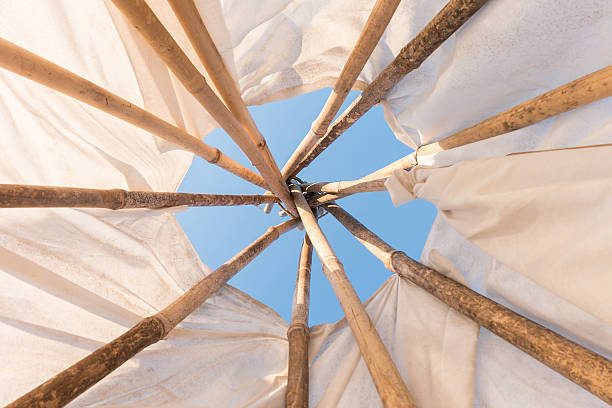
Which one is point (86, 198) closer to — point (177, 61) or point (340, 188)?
point (177, 61)

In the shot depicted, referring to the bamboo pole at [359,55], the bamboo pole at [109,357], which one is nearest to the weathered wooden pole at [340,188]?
the bamboo pole at [359,55]

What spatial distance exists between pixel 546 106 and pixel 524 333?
138 cm

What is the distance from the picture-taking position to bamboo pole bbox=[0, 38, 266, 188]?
5.62 ft

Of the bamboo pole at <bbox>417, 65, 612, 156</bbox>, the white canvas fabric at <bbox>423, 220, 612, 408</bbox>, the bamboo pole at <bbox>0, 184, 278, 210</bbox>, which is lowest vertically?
the white canvas fabric at <bbox>423, 220, 612, 408</bbox>

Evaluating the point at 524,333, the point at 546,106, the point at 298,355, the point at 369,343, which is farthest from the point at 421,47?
the point at 298,355

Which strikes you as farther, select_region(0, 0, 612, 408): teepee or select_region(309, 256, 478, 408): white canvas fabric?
select_region(309, 256, 478, 408): white canvas fabric

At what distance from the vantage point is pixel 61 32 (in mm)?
2402

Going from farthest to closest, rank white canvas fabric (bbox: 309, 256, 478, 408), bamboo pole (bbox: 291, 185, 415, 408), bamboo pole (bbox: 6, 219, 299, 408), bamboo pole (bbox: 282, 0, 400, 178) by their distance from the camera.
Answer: bamboo pole (bbox: 282, 0, 400, 178)
white canvas fabric (bbox: 309, 256, 478, 408)
bamboo pole (bbox: 291, 185, 415, 408)
bamboo pole (bbox: 6, 219, 299, 408)

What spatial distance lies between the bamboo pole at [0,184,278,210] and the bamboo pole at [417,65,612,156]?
284 centimetres

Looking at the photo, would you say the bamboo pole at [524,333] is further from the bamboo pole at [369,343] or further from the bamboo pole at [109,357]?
the bamboo pole at [109,357]

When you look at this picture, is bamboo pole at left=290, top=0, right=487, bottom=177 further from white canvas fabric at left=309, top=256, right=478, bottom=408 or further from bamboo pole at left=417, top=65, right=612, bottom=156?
white canvas fabric at left=309, top=256, right=478, bottom=408

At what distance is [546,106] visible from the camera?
6.62 feet

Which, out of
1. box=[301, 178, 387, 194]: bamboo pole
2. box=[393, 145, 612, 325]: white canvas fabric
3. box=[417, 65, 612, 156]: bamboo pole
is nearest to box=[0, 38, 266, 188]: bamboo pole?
box=[301, 178, 387, 194]: bamboo pole

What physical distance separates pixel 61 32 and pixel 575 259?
350cm
